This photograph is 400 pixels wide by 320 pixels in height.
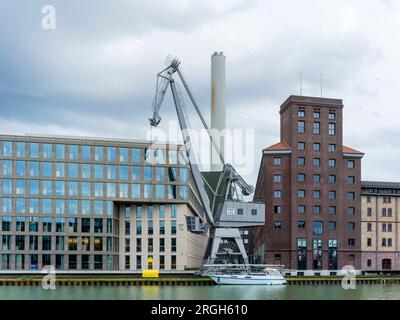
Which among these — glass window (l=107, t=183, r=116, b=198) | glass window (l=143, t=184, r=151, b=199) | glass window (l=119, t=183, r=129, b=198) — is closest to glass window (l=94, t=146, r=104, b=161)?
glass window (l=107, t=183, r=116, b=198)

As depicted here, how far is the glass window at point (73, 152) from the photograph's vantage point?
90350 mm

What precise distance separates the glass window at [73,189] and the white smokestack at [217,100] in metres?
46.8

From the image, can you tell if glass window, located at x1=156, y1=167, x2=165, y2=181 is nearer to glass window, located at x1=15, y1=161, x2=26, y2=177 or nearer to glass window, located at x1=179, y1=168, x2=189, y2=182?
glass window, located at x1=179, y1=168, x2=189, y2=182

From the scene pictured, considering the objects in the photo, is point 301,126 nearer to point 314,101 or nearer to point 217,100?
point 314,101

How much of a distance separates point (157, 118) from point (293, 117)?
75.2ft

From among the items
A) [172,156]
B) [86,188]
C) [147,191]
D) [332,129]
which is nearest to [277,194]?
[332,129]

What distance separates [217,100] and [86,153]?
51.0 metres

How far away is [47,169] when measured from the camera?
89.4 m

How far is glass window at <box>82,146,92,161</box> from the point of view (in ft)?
298

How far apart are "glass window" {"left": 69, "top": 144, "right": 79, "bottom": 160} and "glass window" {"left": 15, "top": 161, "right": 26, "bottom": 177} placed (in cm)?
626

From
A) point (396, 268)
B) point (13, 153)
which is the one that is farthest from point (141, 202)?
point (396, 268)

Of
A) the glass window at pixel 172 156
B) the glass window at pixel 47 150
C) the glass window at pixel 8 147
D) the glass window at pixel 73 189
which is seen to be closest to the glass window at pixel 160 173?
the glass window at pixel 172 156

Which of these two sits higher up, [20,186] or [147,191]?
[20,186]

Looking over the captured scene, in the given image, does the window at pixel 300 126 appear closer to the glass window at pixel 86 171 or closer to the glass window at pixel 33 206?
the glass window at pixel 86 171
